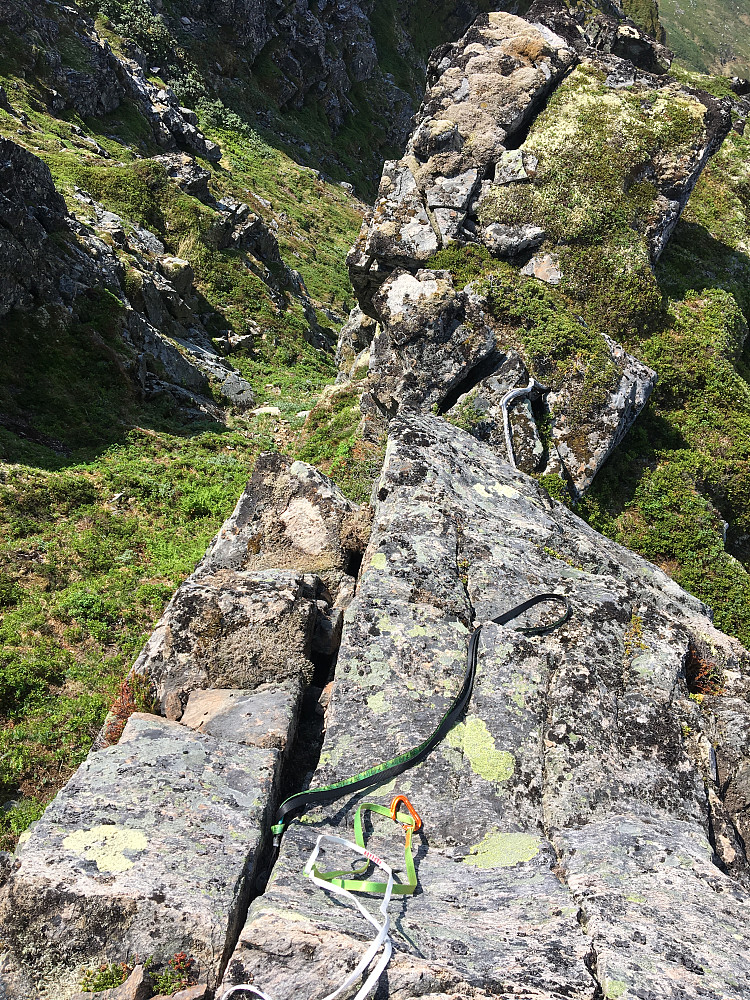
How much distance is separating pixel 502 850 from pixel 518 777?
689 millimetres

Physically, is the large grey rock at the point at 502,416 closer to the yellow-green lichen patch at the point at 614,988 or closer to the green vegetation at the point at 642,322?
the green vegetation at the point at 642,322

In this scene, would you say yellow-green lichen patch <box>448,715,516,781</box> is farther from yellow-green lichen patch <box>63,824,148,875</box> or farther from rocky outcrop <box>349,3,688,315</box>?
rocky outcrop <box>349,3,688,315</box>

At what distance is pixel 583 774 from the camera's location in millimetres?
5426

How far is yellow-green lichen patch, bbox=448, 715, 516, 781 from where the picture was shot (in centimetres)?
543

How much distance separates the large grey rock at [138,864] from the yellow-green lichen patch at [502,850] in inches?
71.5

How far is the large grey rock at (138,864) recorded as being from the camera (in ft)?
12.5

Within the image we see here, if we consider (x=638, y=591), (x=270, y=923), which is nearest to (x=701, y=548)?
(x=638, y=591)

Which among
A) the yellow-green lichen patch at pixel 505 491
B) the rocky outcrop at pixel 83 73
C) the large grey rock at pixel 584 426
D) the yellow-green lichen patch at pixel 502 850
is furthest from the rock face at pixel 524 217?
the rocky outcrop at pixel 83 73

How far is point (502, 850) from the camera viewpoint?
16.1 feet

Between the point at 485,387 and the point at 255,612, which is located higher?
the point at 485,387

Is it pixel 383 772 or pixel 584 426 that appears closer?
pixel 383 772

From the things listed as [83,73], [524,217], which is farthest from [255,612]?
[83,73]

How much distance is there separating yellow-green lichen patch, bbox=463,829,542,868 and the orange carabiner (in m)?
0.48

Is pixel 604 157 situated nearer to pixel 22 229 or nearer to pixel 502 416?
pixel 502 416
